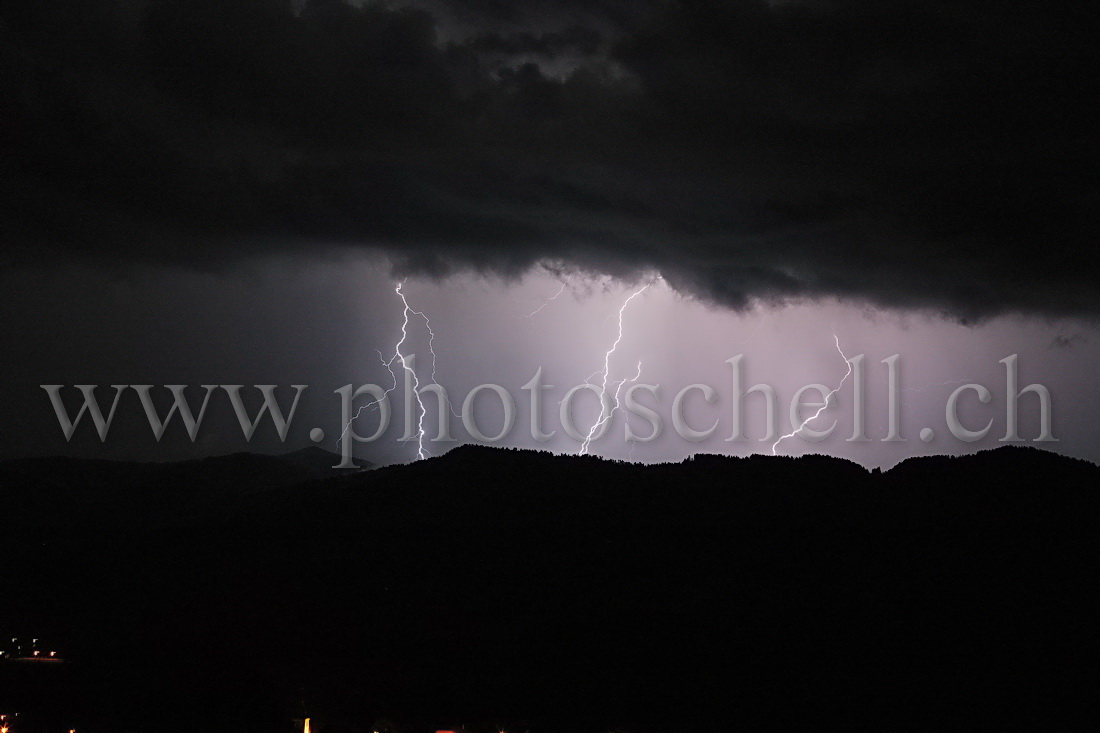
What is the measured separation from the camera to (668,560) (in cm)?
4716

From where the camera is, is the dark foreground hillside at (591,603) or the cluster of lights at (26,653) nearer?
the dark foreground hillside at (591,603)

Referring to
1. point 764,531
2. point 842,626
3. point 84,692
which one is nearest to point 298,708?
point 84,692

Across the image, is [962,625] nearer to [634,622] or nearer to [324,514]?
[634,622]

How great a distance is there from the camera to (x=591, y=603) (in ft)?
139

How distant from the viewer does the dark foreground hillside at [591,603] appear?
29953 mm

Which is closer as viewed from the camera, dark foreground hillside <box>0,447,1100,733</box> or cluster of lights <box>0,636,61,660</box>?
dark foreground hillside <box>0,447,1100,733</box>

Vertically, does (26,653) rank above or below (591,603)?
below

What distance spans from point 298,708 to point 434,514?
31.2 metres

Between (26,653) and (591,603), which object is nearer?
(26,653)

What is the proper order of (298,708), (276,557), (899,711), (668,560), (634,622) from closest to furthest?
(298,708), (899,711), (634,622), (668,560), (276,557)

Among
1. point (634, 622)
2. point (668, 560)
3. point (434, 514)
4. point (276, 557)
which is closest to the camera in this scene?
point (634, 622)

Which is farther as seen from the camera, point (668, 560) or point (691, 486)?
point (691, 486)

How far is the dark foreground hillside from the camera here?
29953mm

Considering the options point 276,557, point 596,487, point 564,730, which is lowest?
point 564,730
